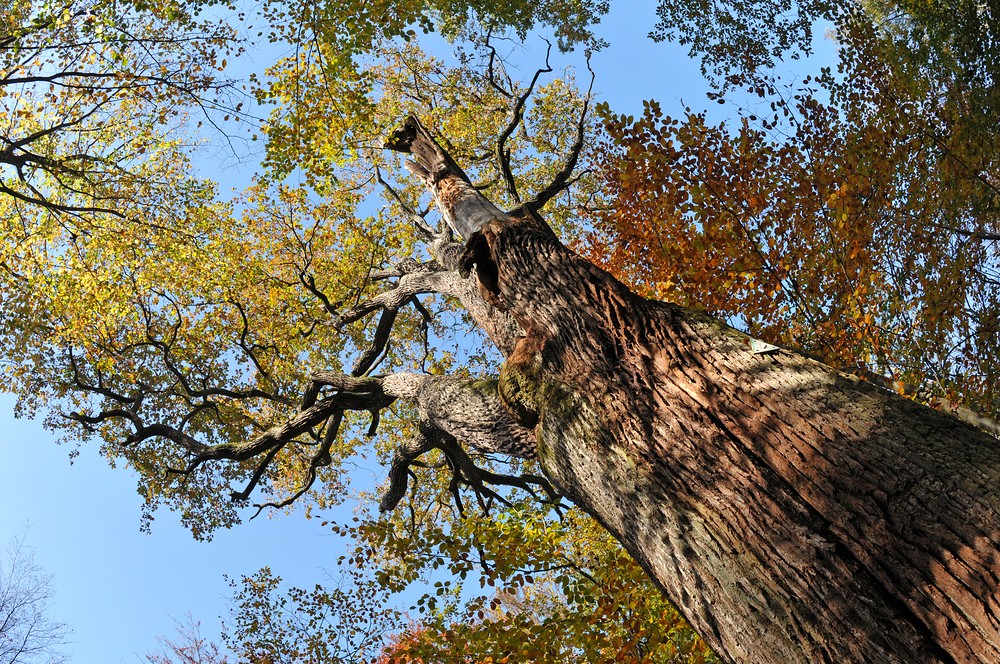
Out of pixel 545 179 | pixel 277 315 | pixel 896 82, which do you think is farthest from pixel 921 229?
pixel 277 315

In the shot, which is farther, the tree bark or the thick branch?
the thick branch

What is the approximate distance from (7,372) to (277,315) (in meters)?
5.58

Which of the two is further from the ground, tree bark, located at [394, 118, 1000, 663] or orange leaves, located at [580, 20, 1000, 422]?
orange leaves, located at [580, 20, 1000, 422]

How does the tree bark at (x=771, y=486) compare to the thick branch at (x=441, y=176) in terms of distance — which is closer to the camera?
the tree bark at (x=771, y=486)

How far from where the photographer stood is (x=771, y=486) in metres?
3.61

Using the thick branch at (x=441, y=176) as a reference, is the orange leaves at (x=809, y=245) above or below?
below

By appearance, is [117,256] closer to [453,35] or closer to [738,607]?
[453,35]

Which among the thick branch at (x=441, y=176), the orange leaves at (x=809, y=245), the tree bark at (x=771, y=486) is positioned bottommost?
the tree bark at (x=771, y=486)

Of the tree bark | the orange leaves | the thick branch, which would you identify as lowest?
the tree bark

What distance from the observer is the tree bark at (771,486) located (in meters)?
2.88

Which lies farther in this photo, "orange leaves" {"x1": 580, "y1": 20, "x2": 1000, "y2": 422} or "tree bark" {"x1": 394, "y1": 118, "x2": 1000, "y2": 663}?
"orange leaves" {"x1": 580, "y1": 20, "x2": 1000, "y2": 422}

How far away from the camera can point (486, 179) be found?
17109 millimetres

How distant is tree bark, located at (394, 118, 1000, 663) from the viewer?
2.88m

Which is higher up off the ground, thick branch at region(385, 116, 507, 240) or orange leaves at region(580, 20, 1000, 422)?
thick branch at region(385, 116, 507, 240)
